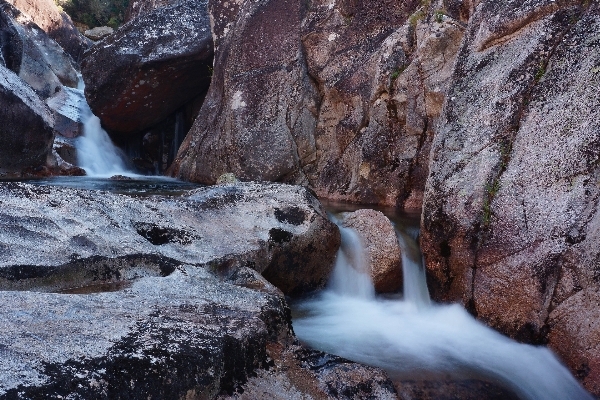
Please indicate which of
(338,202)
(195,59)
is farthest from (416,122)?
(195,59)

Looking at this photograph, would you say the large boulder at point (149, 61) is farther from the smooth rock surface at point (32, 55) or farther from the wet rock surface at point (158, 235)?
the wet rock surface at point (158, 235)

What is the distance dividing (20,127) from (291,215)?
25.6 ft

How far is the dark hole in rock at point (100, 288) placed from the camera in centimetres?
272

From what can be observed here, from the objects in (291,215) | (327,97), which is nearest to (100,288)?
(291,215)

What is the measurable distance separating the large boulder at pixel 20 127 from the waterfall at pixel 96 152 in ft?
6.36

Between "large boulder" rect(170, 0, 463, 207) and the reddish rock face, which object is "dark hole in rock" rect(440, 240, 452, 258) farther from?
the reddish rock face

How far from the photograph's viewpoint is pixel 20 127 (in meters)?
9.48

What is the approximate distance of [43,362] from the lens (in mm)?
1650

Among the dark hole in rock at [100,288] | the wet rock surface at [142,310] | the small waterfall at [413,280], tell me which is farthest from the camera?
the small waterfall at [413,280]

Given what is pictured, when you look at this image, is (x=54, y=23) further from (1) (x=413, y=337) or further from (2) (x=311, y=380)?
(2) (x=311, y=380)

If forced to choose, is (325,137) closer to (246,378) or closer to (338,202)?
(338,202)

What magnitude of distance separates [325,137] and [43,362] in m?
8.59

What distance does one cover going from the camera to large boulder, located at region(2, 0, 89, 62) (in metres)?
16.2

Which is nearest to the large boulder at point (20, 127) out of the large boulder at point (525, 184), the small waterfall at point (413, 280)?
the small waterfall at point (413, 280)
